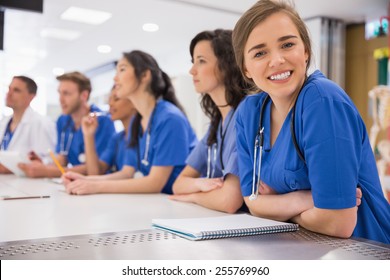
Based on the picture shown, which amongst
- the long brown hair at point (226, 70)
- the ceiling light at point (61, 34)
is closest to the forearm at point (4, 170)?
the long brown hair at point (226, 70)

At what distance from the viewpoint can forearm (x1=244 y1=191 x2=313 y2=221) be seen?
3.36 ft

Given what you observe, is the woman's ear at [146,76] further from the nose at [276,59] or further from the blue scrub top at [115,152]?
the nose at [276,59]

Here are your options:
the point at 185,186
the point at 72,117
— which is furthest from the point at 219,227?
the point at 72,117

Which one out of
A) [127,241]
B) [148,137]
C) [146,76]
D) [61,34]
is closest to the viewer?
[127,241]

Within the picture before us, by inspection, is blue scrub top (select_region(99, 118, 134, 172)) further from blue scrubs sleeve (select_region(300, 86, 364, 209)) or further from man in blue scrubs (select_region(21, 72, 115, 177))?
blue scrubs sleeve (select_region(300, 86, 364, 209))

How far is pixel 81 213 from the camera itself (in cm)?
124

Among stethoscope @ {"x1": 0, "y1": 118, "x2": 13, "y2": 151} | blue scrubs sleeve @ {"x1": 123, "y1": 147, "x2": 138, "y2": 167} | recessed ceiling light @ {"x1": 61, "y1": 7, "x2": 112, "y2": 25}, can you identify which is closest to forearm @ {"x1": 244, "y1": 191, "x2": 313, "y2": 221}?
blue scrubs sleeve @ {"x1": 123, "y1": 147, "x2": 138, "y2": 167}

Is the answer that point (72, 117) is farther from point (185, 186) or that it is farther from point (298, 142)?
point (298, 142)

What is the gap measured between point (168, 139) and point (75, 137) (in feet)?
3.76

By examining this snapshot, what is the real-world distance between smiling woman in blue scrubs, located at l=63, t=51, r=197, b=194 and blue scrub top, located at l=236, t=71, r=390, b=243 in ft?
2.15

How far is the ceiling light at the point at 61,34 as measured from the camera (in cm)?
501

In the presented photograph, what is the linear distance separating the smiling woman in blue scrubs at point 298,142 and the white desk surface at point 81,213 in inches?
9.5
